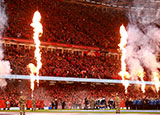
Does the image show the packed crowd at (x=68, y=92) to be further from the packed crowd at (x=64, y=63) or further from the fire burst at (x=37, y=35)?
the fire burst at (x=37, y=35)

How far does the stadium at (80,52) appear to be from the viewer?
109ft

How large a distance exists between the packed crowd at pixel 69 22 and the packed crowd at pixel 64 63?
7.72ft

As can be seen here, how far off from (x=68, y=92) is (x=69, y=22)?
44.2 feet

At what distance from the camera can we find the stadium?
3322 cm

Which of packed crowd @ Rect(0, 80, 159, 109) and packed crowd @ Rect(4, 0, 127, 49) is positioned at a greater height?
packed crowd @ Rect(4, 0, 127, 49)

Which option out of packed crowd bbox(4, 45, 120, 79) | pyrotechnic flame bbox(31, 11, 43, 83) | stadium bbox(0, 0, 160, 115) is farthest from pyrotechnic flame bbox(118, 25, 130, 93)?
pyrotechnic flame bbox(31, 11, 43, 83)

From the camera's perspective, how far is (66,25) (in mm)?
43656

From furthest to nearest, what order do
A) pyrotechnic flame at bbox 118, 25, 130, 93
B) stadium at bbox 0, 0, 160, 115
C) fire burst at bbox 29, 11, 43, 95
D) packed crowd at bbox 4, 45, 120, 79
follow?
pyrotechnic flame at bbox 118, 25, 130, 93, fire burst at bbox 29, 11, 43, 95, packed crowd at bbox 4, 45, 120, 79, stadium at bbox 0, 0, 160, 115

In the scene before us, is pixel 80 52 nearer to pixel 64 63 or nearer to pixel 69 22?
pixel 64 63

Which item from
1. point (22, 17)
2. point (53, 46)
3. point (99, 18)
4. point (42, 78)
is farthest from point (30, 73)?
point (99, 18)

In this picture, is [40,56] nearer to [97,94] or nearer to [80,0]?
[97,94]

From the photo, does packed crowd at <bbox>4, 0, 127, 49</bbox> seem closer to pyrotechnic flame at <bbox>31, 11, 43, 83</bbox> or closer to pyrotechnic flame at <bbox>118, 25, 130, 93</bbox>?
pyrotechnic flame at <bbox>31, 11, 43, 83</bbox>

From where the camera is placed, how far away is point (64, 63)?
126 feet

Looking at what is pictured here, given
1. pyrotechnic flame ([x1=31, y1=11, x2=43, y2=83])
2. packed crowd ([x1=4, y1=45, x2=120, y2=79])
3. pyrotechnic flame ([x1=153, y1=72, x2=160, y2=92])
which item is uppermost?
pyrotechnic flame ([x1=31, y1=11, x2=43, y2=83])
